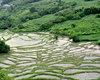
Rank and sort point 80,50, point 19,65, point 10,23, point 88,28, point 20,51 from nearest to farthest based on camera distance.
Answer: point 19,65
point 80,50
point 20,51
point 88,28
point 10,23

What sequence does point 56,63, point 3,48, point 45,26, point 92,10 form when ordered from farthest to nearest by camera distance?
point 92,10 < point 45,26 < point 3,48 < point 56,63

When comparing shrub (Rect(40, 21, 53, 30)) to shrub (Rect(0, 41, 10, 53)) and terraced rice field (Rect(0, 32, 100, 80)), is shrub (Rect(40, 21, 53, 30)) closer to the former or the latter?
terraced rice field (Rect(0, 32, 100, 80))

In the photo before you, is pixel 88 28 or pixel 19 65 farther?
pixel 88 28

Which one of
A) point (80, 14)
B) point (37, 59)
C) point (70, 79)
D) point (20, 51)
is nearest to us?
point (70, 79)

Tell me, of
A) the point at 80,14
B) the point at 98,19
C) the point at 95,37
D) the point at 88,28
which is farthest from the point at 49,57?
the point at 80,14

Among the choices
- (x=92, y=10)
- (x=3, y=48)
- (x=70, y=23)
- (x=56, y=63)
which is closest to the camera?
(x=56, y=63)

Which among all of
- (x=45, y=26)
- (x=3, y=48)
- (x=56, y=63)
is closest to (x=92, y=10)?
(x=45, y=26)

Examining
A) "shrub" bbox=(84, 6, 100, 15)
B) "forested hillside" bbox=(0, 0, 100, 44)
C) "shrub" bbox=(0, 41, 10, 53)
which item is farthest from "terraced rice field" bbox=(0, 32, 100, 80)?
"shrub" bbox=(84, 6, 100, 15)

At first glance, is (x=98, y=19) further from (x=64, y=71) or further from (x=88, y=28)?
(x=64, y=71)

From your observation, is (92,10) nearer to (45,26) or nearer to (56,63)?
→ (45,26)
